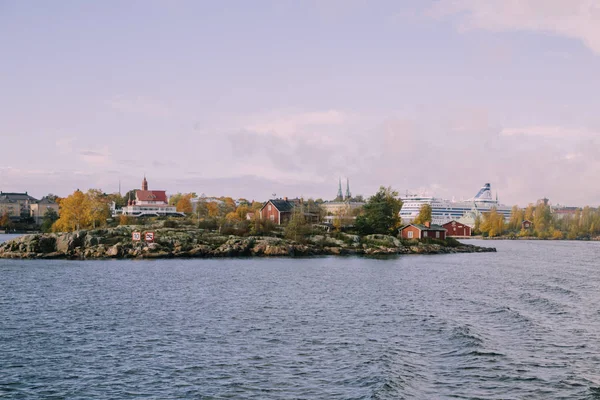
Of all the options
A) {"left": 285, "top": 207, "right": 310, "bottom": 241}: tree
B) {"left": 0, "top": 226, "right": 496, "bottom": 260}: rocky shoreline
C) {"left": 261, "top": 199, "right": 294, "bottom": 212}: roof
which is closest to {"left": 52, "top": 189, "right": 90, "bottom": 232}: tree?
{"left": 0, "top": 226, "right": 496, "bottom": 260}: rocky shoreline

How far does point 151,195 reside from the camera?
178m

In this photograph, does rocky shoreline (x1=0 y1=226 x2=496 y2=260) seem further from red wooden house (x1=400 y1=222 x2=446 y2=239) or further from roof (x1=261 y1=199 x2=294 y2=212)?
roof (x1=261 y1=199 x2=294 y2=212)

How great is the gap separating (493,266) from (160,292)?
47.3 m

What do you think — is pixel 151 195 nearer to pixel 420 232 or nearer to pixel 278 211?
pixel 278 211

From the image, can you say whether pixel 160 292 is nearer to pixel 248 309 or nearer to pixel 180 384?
pixel 248 309

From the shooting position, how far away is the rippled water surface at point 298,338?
73.0 ft

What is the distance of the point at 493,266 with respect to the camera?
76750 millimetres

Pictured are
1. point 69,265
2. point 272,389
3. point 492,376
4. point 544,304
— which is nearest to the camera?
point 272,389

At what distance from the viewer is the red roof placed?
17612 cm

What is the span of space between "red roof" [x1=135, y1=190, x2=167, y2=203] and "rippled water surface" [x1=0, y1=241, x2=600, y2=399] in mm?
121209

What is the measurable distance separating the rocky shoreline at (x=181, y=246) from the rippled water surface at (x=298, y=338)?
1179 inches

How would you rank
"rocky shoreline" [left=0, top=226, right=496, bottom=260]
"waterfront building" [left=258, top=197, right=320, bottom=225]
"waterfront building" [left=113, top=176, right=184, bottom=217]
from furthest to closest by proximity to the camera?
1. "waterfront building" [left=113, top=176, right=184, bottom=217]
2. "waterfront building" [left=258, top=197, right=320, bottom=225]
3. "rocky shoreline" [left=0, top=226, right=496, bottom=260]

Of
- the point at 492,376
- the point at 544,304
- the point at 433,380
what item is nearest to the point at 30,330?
the point at 433,380

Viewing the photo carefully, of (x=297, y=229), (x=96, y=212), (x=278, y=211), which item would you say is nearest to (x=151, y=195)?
(x=96, y=212)
